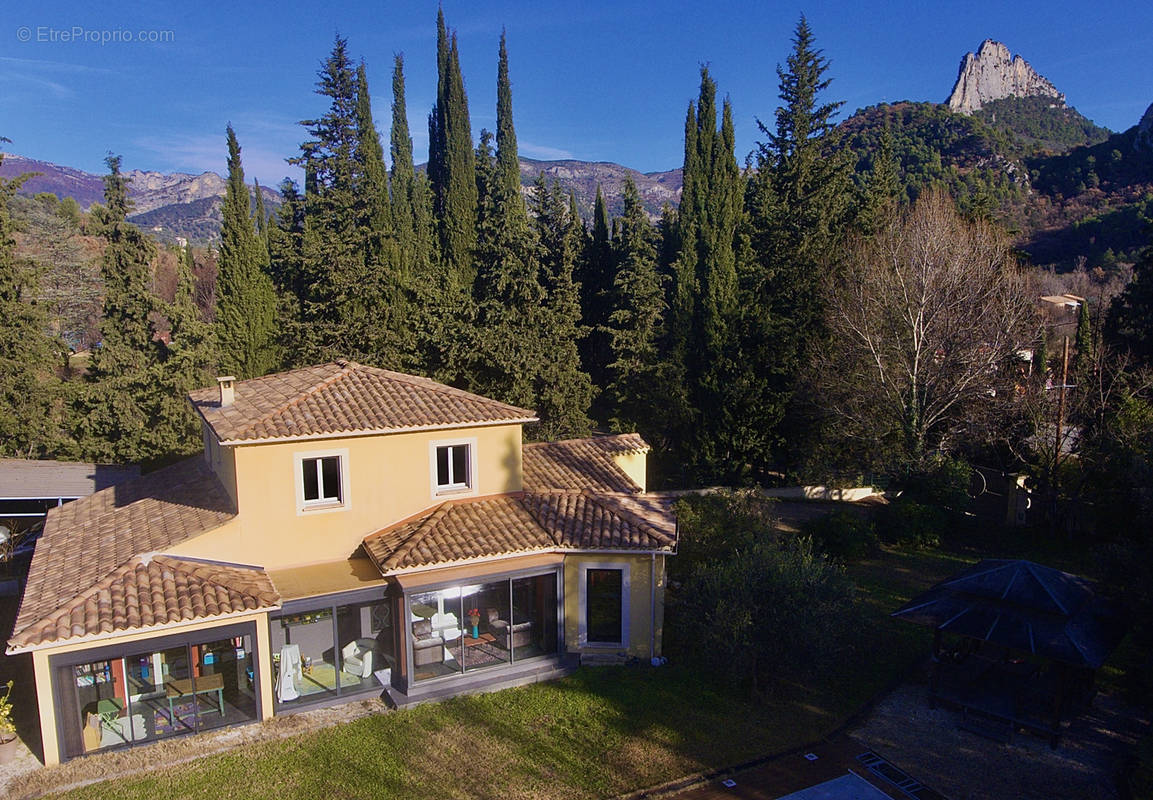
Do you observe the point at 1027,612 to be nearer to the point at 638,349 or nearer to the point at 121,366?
the point at 638,349

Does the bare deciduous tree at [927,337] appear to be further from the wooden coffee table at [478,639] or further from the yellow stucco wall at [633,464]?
the wooden coffee table at [478,639]

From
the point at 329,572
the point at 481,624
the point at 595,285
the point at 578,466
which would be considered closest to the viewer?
the point at 329,572

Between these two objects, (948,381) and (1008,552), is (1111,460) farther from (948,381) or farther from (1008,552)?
(948,381)

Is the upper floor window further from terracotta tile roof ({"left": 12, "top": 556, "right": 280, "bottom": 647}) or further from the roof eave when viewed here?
terracotta tile roof ({"left": 12, "top": 556, "right": 280, "bottom": 647})

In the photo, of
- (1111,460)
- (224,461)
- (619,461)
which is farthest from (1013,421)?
(224,461)

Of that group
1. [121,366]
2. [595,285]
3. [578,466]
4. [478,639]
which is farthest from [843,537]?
[121,366]

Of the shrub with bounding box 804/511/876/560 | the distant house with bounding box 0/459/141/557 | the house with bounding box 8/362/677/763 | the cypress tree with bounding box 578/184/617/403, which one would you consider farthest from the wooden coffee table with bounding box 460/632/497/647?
the cypress tree with bounding box 578/184/617/403
